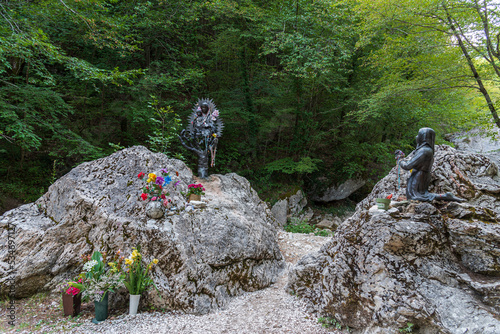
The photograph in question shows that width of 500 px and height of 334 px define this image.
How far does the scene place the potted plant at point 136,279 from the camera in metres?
3.14

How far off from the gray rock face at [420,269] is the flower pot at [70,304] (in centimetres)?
309

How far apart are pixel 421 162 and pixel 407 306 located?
1.83m

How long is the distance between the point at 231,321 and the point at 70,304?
208 centimetres

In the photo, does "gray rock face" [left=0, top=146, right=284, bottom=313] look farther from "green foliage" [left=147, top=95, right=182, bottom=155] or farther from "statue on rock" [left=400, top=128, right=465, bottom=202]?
"statue on rock" [left=400, top=128, right=465, bottom=202]

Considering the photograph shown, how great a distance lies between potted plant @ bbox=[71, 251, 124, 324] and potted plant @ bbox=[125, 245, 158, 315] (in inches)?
4.6

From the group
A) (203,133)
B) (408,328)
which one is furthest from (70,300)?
(203,133)

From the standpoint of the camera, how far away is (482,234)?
8.35ft

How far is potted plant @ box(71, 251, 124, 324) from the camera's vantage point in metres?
3.00

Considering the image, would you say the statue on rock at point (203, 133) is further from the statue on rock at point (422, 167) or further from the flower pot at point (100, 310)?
the statue on rock at point (422, 167)

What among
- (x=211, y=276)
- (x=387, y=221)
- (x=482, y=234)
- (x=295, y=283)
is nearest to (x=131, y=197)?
(x=211, y=276)

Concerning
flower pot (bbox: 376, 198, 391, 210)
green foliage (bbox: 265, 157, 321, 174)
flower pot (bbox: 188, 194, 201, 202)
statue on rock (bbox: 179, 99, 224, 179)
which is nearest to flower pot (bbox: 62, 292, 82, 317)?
flower pot (bbox: 188, 194, 201, 202)

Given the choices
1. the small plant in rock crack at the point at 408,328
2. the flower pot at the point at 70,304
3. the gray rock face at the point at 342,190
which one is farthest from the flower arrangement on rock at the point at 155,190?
the gray rock face at the point at 342,190

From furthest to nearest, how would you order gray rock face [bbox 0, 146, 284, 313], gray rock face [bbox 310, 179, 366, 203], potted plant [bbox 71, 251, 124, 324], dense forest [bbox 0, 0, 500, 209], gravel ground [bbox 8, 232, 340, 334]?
gray rock face [bbox 310, 179, 366, 203], dense forest [bbox 0, 0, 500, 209], gray rock face [bbox 0, 146, 284, 313], potted plant [bbox 71, 251, 124, 324], gravel ground [bbox 8, 232, 340, 334]

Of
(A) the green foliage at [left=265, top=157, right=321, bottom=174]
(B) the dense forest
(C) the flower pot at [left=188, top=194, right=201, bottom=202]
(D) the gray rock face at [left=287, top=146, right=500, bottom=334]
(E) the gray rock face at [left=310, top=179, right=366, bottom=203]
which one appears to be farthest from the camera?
(E) the gray rock face at [left=310, top=179, right=366, bottom=203]
